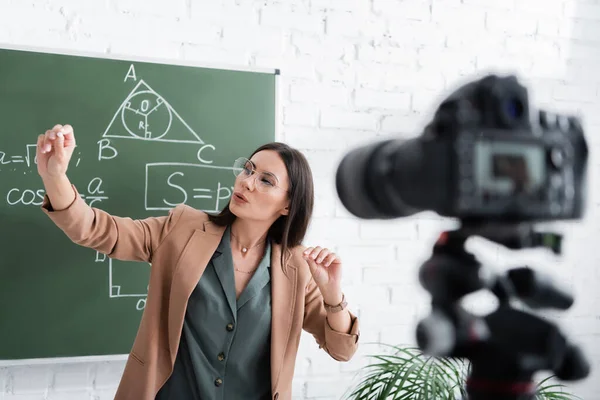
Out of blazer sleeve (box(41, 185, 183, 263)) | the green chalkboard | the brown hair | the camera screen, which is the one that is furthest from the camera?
the green chalkboard

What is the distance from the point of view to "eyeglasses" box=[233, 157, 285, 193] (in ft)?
4.75

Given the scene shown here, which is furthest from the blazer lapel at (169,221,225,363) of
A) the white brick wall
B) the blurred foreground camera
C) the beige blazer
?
the blurred foreground camera

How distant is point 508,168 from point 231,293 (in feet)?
3.84

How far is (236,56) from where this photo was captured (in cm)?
189

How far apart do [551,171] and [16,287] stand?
167 centimetres

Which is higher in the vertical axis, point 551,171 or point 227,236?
point 551,171

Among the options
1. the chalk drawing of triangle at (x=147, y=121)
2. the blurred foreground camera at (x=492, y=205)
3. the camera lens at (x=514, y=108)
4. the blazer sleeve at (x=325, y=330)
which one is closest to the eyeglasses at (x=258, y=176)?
the blazer sleeve at (x=325, y=330)

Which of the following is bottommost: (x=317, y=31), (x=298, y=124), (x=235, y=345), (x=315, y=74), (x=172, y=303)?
(x=235, y=345)

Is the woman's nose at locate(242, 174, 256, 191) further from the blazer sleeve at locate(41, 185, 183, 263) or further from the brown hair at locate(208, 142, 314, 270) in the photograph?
the blazer sleeve at locate(41, 185, 183, 263)

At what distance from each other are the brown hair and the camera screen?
1.16 meters

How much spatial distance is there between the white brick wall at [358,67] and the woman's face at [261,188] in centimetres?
49

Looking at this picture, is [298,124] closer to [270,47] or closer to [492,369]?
[270,47]

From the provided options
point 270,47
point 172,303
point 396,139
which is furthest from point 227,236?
point 396,139

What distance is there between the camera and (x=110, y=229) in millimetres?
1370
